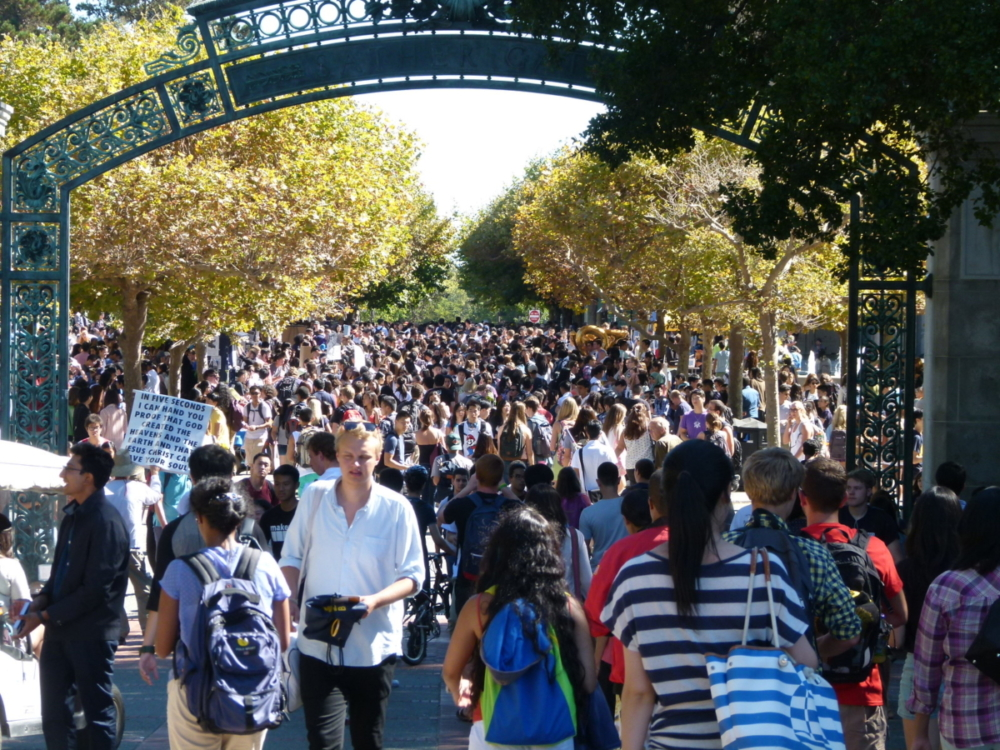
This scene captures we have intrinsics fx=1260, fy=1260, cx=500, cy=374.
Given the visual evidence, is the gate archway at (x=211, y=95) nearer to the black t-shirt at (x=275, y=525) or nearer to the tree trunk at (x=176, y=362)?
the black t-shirt at (x=275, y=525)

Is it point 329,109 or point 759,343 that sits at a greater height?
point 329,109

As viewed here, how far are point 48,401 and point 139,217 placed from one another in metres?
8.08

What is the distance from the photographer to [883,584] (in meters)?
5.35

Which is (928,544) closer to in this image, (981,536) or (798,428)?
(981,536)

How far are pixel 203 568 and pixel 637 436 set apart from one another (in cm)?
991

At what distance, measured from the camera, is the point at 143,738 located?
748 cm

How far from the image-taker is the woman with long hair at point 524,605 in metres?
4.19

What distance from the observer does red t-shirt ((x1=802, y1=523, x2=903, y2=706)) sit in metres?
5.08

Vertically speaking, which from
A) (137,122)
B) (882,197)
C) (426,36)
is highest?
(426,36)

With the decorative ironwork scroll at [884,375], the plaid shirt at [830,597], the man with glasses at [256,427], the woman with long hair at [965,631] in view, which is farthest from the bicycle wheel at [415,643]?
the man with glasses at [256,427]

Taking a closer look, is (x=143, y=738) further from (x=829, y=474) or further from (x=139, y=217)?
(x=139, y=217)

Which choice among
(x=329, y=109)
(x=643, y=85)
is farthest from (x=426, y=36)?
(x=329, y=109)

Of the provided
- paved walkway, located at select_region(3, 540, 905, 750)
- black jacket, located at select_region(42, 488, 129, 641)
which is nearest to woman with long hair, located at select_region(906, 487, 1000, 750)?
paved walkway, located at select_region(3, 540, 905, 750)

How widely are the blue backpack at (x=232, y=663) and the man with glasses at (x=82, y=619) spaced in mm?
1357
